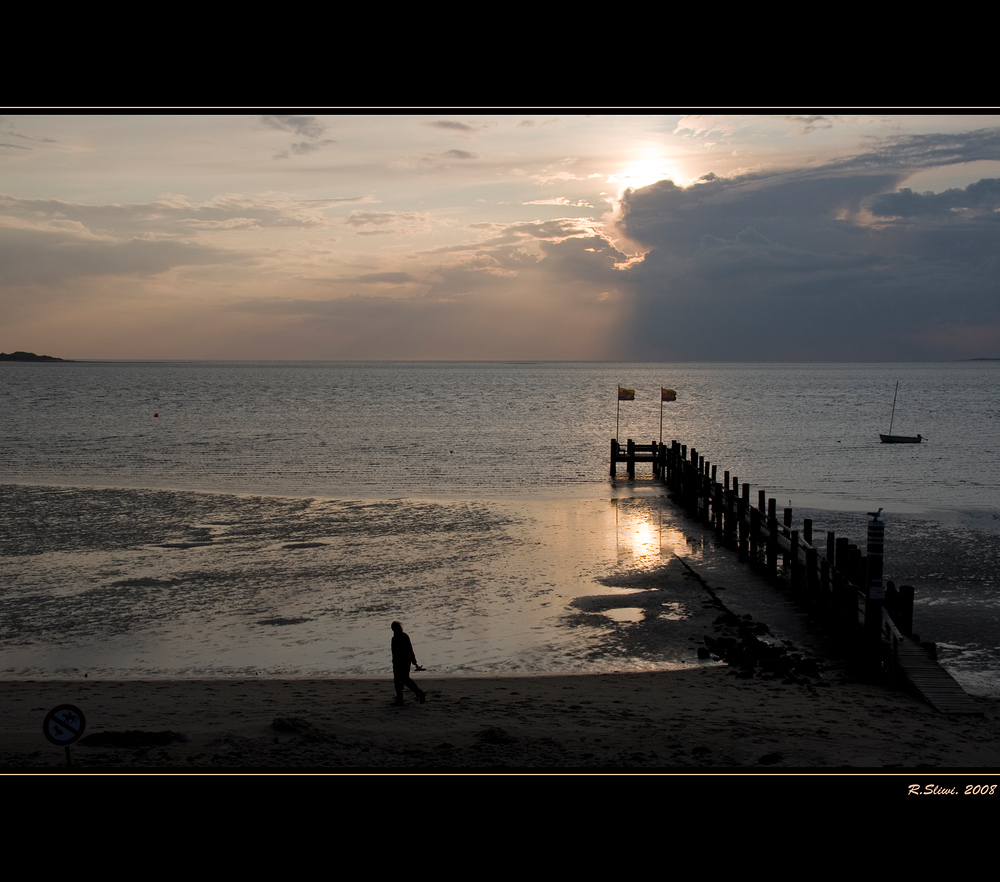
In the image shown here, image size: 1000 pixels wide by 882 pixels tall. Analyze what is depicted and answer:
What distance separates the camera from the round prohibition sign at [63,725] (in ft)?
20.9

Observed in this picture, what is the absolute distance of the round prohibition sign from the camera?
20.9 feet

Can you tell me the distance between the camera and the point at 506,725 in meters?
9.71

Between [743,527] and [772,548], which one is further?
[743,527]

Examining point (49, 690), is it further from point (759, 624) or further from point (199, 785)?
point (759, 624)

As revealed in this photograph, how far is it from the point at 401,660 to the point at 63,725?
4.70 m

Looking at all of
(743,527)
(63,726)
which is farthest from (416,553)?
(63,726)

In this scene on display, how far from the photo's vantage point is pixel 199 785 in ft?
10.2

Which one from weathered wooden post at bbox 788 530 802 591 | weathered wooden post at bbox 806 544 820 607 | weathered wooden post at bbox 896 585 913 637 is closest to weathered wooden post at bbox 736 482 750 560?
weathered wooden post at bbox 788 530 802 591

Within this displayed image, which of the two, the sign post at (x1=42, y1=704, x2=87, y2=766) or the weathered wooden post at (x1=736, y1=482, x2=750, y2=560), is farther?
the weathered wooden post at (x1=736, y1=482, x2=750, y2=560)

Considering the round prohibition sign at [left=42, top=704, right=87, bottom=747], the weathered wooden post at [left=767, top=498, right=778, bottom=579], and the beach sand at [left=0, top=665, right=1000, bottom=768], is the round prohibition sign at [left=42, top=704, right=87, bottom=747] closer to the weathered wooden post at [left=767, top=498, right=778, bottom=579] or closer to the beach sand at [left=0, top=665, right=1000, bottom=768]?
the beach sand at [left=0, top=665, right=1000, bottom=768]

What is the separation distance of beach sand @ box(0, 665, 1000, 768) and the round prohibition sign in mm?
1338

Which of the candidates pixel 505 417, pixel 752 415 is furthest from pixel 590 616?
pixel 752 415

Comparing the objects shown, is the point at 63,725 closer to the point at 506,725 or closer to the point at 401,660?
the point at 401,660
